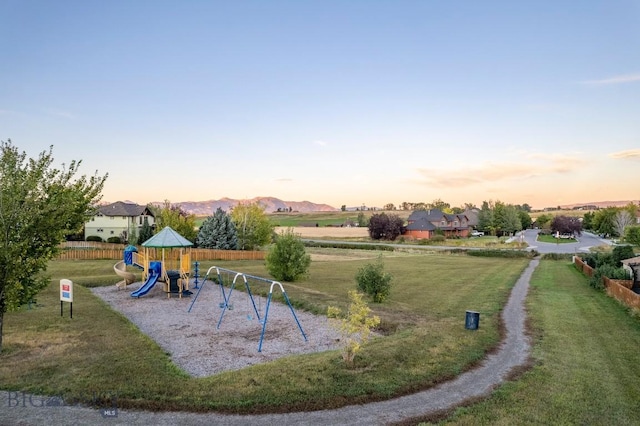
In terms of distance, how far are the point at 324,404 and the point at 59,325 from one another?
36.5 ft

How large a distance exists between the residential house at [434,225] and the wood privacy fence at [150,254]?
5106 cm

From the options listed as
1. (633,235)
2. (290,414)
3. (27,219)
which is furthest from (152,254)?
(633,235)

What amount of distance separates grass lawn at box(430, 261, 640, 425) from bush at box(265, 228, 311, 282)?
14313 mm

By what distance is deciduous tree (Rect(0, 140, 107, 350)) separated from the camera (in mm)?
11164

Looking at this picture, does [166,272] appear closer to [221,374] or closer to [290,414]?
[221,374]

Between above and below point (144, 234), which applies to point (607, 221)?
above

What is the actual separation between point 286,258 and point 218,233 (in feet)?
83.1

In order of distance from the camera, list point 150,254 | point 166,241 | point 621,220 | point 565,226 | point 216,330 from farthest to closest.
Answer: point 565,226
point 621,220
point 150,254
point 166,241
point 216,330

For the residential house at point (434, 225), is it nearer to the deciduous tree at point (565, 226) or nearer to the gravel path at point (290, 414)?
the deciduous tree at point (565, 226)

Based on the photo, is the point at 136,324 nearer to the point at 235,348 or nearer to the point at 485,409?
the point at 235,348

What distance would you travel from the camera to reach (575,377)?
1059 centimetres

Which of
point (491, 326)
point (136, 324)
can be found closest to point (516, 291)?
point (491, 326)

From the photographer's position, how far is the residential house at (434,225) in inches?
3546

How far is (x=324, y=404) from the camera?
8750 millimetres
